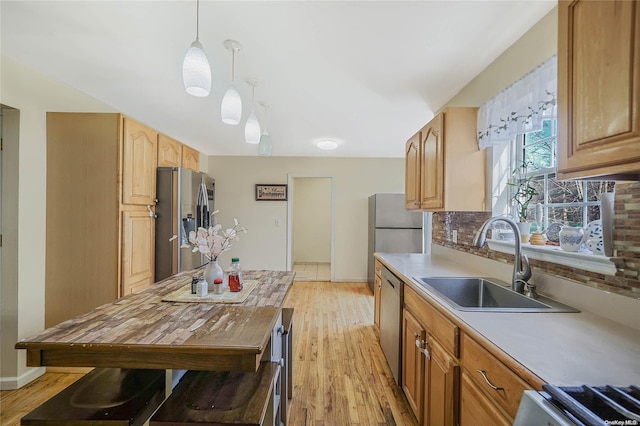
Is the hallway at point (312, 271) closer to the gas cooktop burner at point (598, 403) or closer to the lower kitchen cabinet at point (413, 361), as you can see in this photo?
the lower kitchen cabinet at point (413, 361)

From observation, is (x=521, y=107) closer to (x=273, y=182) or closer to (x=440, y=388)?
(x=440, y=388)

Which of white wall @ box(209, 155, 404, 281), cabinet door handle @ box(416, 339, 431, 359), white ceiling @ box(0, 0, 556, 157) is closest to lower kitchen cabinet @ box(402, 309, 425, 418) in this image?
cabinet door handle @ box(416, 339, 431, 359)

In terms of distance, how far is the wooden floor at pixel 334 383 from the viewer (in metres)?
1.77

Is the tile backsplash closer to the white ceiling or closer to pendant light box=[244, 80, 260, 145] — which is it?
A: the white ceiling

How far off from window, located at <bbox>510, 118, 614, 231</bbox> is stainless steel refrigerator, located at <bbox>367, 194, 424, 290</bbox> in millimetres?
2407

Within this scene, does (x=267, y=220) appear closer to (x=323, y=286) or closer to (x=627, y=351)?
(x=323, y=286)

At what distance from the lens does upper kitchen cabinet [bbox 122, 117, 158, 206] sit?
2.38 metres

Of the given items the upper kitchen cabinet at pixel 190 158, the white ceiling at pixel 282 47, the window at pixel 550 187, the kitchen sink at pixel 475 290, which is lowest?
the kitchen sink at pixel 475 290

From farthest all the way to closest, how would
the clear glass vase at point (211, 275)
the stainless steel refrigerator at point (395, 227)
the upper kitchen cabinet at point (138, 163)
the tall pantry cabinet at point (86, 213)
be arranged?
the stainless steel refrigerator at point (395, 227), the upper kitchen cabinet at point (138, 163), the tall pantry cabinet at point (86, 213), the clear glass vase at point (211, 275)

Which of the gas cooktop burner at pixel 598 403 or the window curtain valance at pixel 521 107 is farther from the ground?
the window curtain valance at pixel 521 107

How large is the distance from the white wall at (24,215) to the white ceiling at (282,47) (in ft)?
0.56

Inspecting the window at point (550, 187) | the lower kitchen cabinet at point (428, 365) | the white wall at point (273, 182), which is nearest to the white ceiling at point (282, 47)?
the window at point (550, 187)

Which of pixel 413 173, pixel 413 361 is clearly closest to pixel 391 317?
pixel 413 361

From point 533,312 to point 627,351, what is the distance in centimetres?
32
